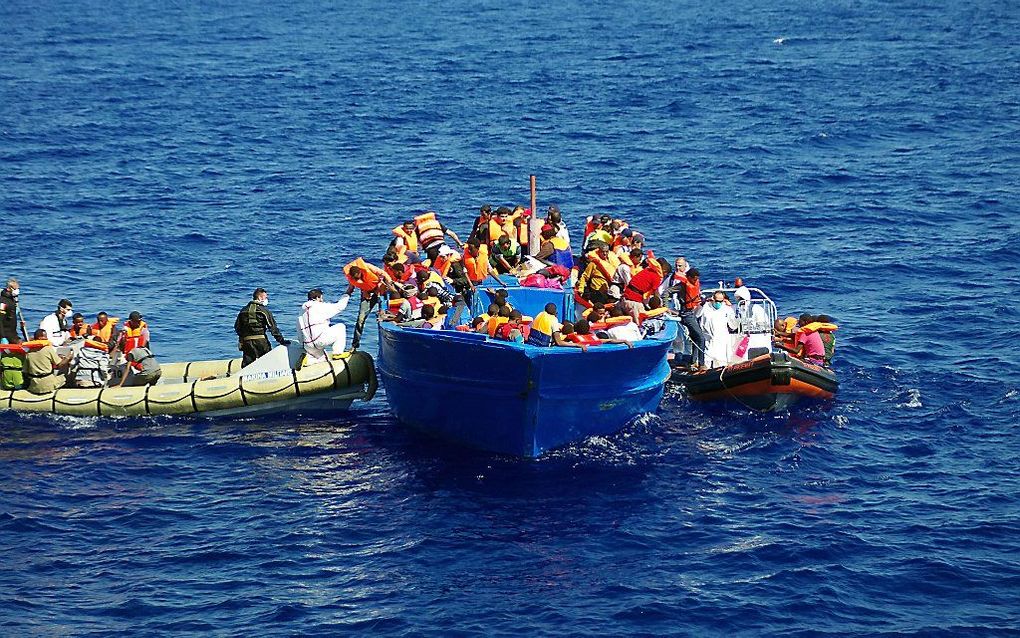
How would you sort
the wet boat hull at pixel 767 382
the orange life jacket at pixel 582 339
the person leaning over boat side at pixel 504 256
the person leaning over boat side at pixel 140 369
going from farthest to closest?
the person leaning over boat side at pixel 504 256
the person leaning over boat side at pixel 140 369
the wet boat hull at pixel 767 382
the orange life jacket at pixel 582 339

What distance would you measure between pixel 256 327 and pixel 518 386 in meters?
7.36

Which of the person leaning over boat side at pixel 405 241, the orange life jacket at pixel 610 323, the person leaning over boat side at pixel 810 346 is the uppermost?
the person leaning over boat side at pixel 405 241

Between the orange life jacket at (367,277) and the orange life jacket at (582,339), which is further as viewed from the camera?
the orange life jacket at (367,277)

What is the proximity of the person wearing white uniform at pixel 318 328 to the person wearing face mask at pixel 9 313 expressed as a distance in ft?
21.6

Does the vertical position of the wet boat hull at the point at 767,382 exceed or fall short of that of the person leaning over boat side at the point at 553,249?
it falls short

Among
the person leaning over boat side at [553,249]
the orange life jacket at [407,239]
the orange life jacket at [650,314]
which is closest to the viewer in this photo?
the orange life jacket at [650,314]

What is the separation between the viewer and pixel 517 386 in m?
28.0

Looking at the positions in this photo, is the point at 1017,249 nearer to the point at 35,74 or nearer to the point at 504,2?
the point at 35,74

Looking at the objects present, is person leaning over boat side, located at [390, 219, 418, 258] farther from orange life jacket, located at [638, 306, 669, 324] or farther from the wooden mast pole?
orange life jacket, located at [638, 306, 669, 324]

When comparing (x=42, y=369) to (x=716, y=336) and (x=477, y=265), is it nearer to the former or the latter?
(x=477, y=265)

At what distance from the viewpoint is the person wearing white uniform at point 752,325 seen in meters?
32.5

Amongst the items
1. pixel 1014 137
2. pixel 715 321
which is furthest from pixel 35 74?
pixel 715 321

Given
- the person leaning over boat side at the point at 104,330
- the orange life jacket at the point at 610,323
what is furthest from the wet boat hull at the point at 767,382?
the person leaning over boat side at the point at 104,330

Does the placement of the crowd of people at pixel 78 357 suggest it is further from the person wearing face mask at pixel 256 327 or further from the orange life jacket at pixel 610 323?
the orange life jacket at pixel 610 323
